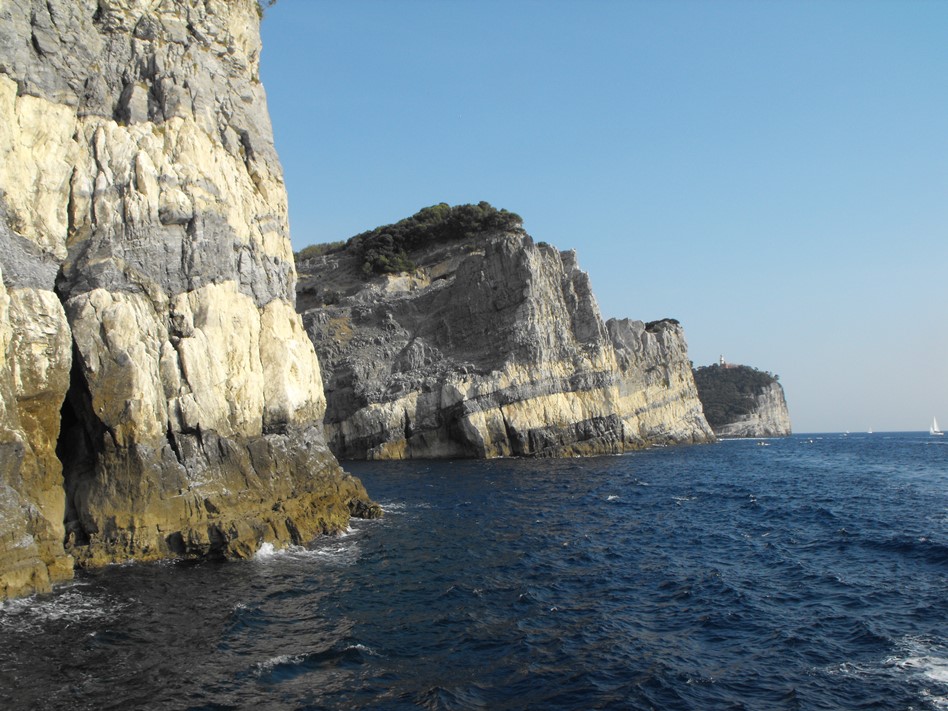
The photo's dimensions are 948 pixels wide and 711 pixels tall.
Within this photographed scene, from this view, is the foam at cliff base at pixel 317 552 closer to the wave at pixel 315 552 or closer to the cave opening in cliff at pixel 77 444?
the wave at pixel 315 552

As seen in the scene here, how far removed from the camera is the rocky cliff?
5551 inches

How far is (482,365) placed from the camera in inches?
2421

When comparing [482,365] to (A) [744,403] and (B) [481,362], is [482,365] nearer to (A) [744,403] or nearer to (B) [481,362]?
(B) [481,362]

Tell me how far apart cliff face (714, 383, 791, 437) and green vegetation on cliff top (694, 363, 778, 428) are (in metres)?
A: 0.85

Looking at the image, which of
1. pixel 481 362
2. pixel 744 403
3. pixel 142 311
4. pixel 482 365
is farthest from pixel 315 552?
pixel 744 403

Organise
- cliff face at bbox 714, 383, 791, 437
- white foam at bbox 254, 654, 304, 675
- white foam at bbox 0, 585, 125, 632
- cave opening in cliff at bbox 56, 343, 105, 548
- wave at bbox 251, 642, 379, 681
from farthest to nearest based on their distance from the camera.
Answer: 1. cliff face at bbox 714, 383, 791, 437
2. cave opening in cliff at bbox 56, 343, 105, 548
3. white foam at bbox 0, 585, 125, 632
4. white foam at bbox 254, 654, 304, 675
5. wave at bbox 251, 642, 379, 681

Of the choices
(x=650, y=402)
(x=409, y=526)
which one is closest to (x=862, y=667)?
(x=409, y=526)

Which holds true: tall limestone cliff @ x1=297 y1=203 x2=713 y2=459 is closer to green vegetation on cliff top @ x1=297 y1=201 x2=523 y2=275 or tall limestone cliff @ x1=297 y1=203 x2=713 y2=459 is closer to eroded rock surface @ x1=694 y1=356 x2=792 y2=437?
green vegetation on cliff top @ x1=297 y1=201 x2=523 y2=275

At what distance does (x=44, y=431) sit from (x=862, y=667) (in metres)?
21.2

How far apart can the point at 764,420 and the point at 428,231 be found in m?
99.8

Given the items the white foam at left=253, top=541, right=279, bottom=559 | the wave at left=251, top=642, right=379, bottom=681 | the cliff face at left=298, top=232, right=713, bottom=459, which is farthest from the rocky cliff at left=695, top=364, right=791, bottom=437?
the wave at left=251, top=642, right=379, bottom=681

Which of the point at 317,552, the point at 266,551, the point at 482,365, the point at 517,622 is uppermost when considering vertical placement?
the point at 482,365

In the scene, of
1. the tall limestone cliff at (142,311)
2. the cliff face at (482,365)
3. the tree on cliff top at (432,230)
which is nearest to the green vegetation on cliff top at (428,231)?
the tree on cliff top at (432,230)

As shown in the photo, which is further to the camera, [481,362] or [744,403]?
[744,403]
